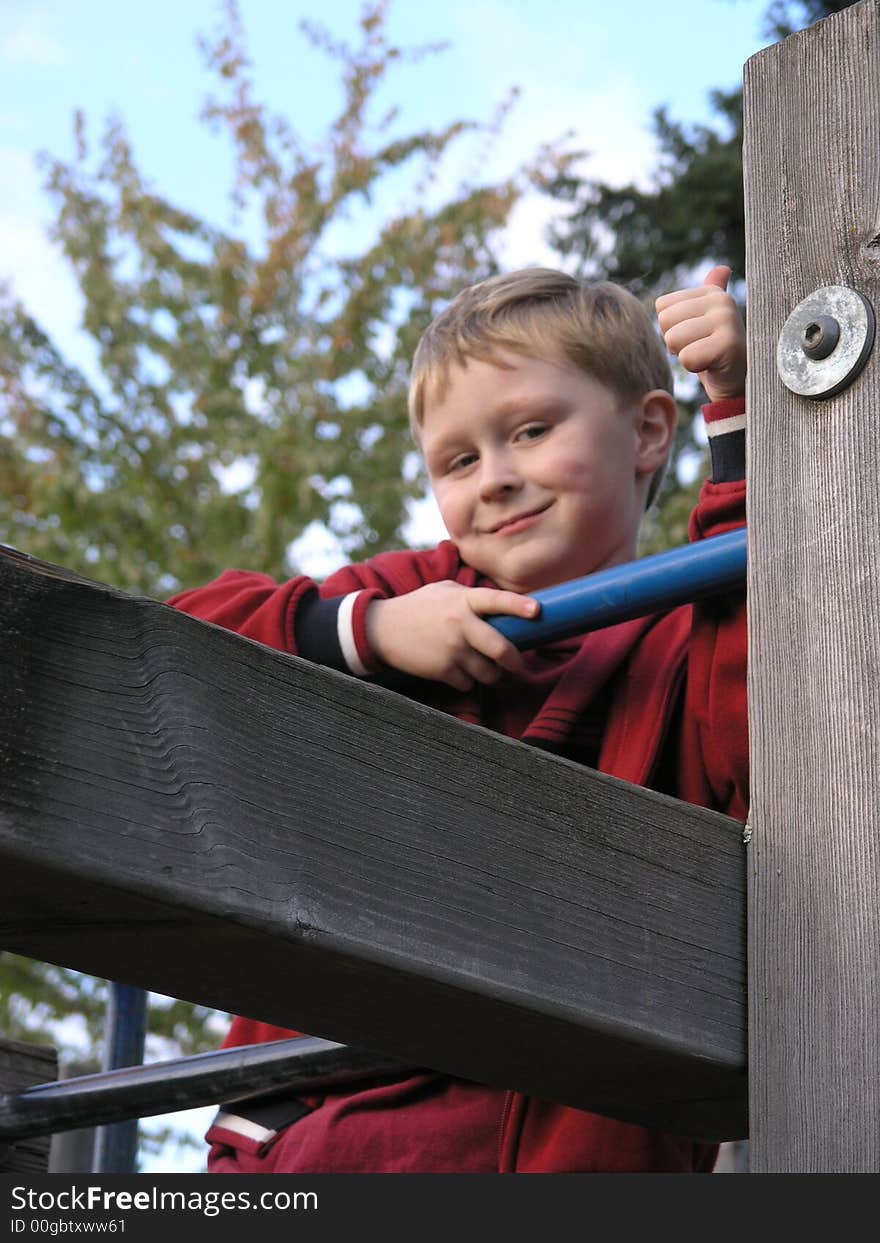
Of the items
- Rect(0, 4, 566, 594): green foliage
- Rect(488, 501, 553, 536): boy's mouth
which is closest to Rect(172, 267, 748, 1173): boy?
Rect(488, 501, 553, 536): boy's mouth

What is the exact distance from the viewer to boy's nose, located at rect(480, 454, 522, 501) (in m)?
2.08

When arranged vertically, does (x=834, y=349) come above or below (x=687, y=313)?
below

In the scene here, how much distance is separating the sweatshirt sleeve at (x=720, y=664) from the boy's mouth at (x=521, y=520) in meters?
0.41

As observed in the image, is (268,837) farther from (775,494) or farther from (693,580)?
(693,580)

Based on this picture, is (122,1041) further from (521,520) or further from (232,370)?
(232,370)

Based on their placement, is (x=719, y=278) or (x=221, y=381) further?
(x=221, y=381)

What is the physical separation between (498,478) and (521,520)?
0.07m

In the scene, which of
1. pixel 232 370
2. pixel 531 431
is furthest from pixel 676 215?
pixel 531 431

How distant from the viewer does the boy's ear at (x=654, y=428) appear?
229cm

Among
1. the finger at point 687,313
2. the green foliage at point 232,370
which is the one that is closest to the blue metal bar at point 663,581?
the finger at point 687,313

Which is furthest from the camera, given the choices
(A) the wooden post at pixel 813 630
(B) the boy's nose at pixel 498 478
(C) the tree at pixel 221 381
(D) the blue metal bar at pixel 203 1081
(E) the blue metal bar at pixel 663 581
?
(C) the tree at pixel 221 381

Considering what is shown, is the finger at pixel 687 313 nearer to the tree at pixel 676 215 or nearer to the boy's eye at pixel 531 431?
the boy's eye at pixel 531 431

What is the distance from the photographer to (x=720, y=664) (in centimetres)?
160

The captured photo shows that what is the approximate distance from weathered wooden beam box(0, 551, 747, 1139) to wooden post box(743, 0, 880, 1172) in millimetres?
51
